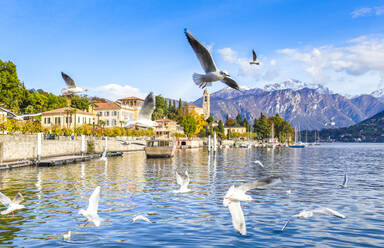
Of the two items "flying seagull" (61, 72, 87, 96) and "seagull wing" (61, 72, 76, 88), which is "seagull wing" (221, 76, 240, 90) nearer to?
"flying seagull" (61, 72, 87, 96)

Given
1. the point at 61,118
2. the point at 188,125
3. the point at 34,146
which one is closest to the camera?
the point at 34,146

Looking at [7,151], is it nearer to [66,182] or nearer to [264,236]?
[66,182]

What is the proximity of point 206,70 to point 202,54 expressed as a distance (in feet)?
1.40

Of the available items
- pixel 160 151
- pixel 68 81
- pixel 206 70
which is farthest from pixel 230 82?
pixel 160 151

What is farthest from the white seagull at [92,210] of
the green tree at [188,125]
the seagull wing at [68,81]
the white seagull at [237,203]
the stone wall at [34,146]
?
the green tree at [188,125]

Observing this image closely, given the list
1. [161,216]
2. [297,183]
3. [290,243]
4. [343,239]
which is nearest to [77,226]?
[161,216]

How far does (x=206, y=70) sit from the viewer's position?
753 cm

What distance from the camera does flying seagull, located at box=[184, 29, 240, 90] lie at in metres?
6.98

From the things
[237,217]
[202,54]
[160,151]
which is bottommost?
[160,151]

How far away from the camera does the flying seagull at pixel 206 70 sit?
6984mm

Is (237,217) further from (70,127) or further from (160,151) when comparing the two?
(70,127)

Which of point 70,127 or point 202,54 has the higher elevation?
point 70,127

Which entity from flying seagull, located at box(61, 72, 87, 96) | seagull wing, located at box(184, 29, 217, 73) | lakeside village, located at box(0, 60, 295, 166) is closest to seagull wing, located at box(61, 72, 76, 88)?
flying seagull, located at box(61, 72, 87, 96)

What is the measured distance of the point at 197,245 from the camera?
1108cm
